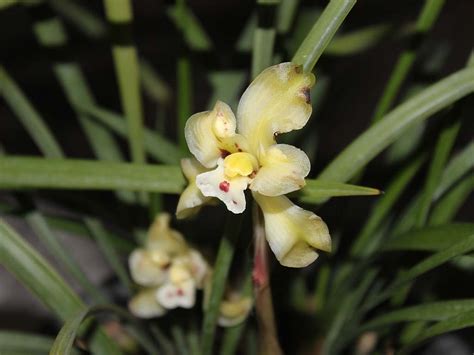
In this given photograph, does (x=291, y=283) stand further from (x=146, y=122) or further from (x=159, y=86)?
(x=146, y=122)

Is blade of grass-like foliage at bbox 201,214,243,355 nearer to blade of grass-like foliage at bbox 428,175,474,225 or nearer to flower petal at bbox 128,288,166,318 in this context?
flower petal at bbox 128,288,166,318

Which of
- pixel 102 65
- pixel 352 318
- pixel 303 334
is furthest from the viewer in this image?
pixel 102 65

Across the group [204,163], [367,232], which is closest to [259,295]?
[204,163]

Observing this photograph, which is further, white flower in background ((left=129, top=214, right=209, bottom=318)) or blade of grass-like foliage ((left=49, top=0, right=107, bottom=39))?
blade of grass-like foliage ((left=49, top=0, right=107, bottom=39))

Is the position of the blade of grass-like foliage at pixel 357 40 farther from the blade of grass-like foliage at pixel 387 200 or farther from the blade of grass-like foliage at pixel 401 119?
the blade of grass-like foliage at pixel 401 119

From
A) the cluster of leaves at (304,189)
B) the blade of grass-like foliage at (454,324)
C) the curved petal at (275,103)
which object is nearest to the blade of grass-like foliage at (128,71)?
the cluster of leaves at (304,189)

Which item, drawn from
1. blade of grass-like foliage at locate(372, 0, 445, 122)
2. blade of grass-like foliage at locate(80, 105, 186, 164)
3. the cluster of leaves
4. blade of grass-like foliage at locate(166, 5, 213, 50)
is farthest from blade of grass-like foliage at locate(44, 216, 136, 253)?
blade of grass-like foliage at locate(372, 0, 445, 122)

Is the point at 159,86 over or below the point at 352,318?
over
